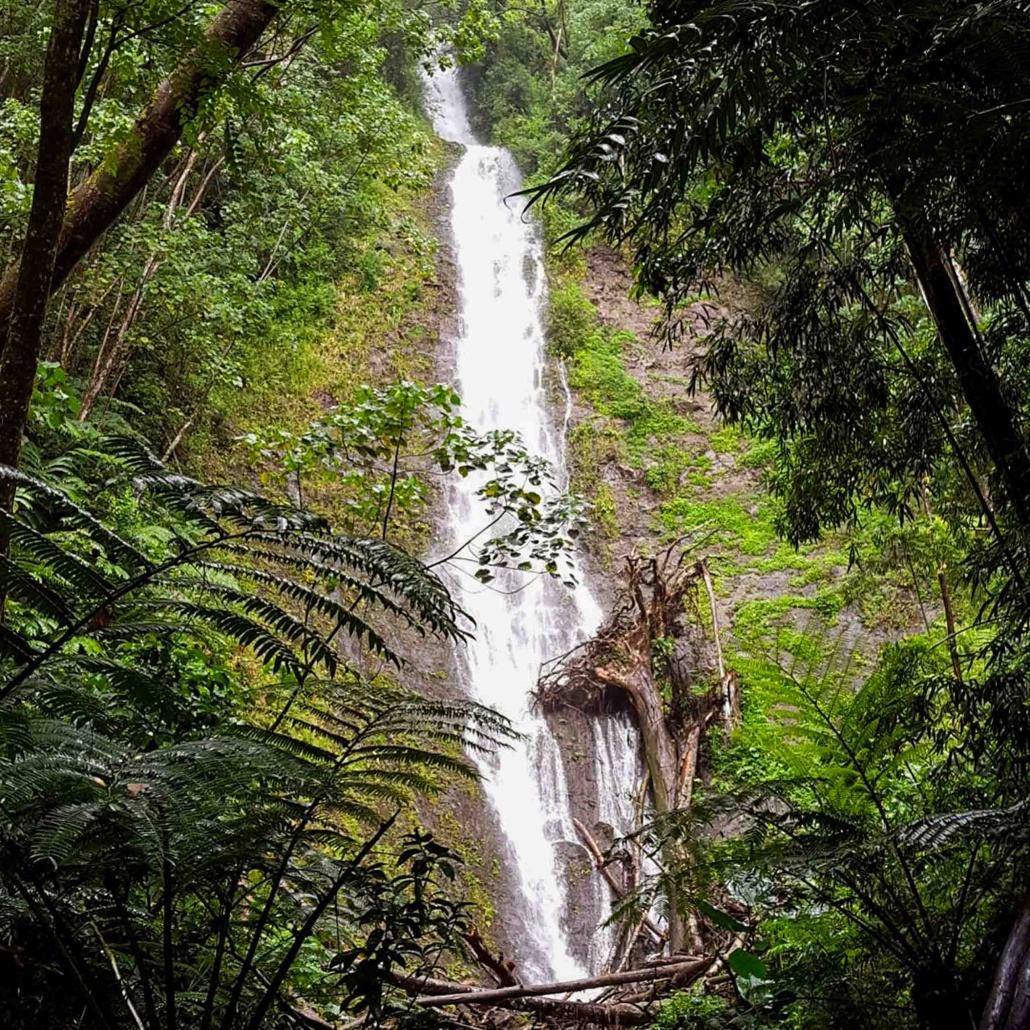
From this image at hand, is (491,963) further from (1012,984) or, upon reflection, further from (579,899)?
(579,899)

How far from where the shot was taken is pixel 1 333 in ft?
11.0

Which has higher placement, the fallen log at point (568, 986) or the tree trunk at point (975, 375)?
the tree trunk at point (975, 375)

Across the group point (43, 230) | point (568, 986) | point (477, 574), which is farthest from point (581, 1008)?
point (43, 230)

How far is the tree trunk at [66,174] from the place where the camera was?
8.36 feet

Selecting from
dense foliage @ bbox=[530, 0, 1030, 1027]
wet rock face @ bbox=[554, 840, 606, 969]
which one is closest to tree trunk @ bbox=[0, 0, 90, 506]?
dense foliage @ bbox=[530, 0, 1030, 1027]

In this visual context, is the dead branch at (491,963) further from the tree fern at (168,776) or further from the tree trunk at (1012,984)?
the tree trunk at (1012,984)

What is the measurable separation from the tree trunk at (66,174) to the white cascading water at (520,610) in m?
2.90

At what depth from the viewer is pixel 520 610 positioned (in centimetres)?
1181

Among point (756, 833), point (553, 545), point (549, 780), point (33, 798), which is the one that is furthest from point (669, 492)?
point (33, 798)

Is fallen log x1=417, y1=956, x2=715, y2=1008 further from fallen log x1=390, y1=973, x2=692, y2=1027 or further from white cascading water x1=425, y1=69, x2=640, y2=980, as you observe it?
white cascading water x1=425, y1=69, x2=640, y2=980

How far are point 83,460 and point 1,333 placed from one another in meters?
4.12

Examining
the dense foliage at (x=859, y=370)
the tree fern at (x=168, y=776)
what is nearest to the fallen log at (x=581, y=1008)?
the dense foliage at (x=859, y=370)

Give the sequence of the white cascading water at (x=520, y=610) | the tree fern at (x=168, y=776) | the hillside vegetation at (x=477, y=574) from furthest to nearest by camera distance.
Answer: the white cascading water at (x=520, y=610)
the hillside vegetation at (x=477, y=574)
the tree fern at (x=168, y=776)

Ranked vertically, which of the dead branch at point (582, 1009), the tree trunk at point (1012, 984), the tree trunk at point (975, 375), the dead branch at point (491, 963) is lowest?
the tree trunk at point (1012, 984)
